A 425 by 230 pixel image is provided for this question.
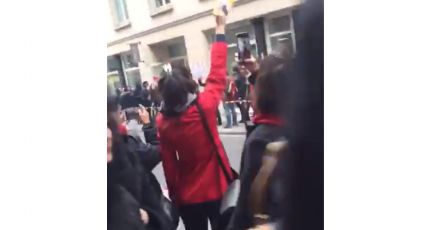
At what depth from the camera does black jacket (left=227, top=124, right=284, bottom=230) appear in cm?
121

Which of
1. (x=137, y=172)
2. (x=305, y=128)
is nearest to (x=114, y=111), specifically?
(x=137, y=172)

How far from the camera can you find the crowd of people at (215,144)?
1.16 meters

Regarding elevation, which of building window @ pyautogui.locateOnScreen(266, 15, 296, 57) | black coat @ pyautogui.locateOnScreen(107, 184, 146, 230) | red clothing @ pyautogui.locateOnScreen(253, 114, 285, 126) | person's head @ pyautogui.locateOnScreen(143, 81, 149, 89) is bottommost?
black coat @ pyautogui.locateOnScreen(107, 184, 146, 230)

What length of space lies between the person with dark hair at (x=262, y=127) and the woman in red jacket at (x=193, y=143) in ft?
0.19

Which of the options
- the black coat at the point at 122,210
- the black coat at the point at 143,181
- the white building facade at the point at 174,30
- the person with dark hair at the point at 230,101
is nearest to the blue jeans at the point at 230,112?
the person with dark hair at the point at 230,101

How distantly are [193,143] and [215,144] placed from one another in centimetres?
6

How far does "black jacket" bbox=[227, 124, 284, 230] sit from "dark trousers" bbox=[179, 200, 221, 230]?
0.18 feet

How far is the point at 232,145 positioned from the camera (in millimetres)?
1197

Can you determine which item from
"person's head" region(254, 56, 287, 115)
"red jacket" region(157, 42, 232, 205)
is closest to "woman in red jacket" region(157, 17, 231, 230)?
"red jacket" region(157, 42, 232, 205)

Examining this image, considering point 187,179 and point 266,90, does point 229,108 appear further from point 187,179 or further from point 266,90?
point 187,179

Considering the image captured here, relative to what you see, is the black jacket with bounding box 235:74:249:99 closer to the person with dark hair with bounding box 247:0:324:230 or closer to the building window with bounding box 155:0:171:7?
the person with dark hair with bounding box 247:0:324:230
